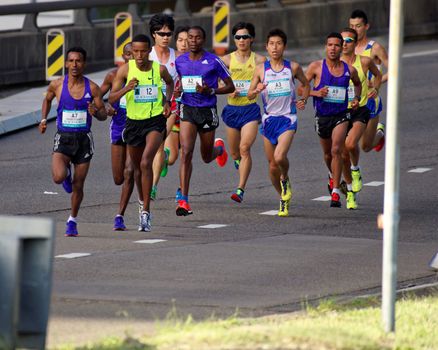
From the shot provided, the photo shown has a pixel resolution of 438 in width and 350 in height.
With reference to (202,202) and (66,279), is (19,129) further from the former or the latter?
(66,279)

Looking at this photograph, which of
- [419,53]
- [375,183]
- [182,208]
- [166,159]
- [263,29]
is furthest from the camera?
[419,53]

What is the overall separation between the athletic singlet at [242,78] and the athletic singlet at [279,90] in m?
0.65

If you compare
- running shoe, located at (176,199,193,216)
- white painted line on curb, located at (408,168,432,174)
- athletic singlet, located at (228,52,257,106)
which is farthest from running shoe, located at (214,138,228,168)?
white painted line on curb, located at (408,168,432,174)

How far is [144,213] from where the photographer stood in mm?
15438

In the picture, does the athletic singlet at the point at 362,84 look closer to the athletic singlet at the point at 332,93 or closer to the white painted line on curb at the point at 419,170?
the athletic singlet at the point at 332,93

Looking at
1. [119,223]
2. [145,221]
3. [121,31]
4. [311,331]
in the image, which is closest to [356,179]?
[145,221]

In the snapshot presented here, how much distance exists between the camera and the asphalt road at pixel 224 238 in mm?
11445

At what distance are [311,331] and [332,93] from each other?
8547 mm

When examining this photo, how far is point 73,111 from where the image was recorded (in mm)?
15219

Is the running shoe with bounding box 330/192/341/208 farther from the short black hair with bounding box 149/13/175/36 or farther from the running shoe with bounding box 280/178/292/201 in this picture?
the short black hair with bounding box 149/13/175/36

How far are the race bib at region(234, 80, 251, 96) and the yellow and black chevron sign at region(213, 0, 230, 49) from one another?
39.8ft

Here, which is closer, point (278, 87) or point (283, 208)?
point (283, 208)

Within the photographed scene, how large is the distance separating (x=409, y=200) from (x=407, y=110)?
7.56 metres

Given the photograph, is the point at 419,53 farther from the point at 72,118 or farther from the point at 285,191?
the point at 72,118
